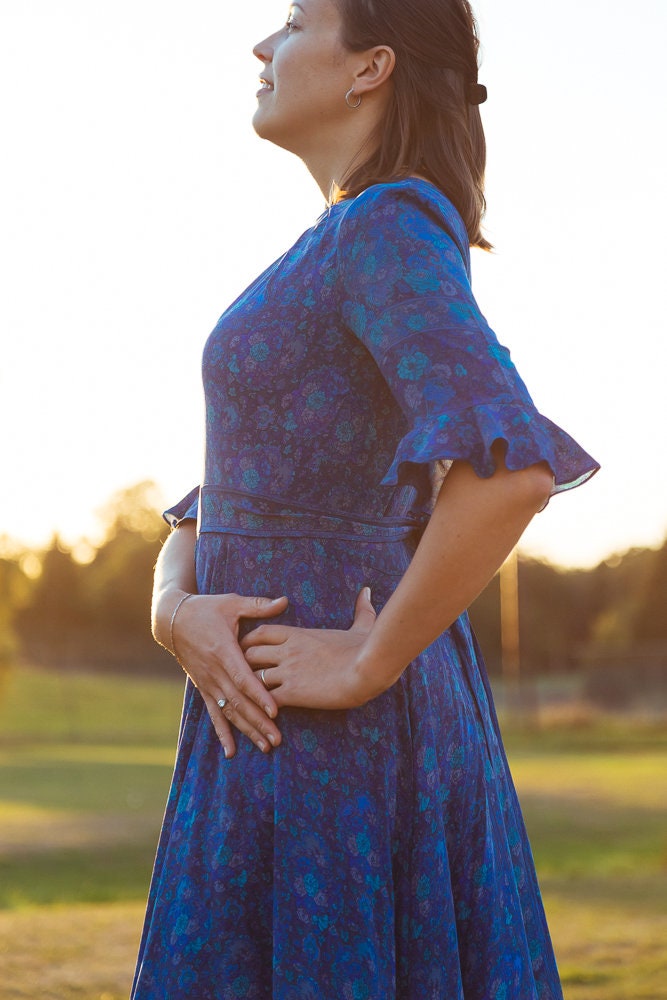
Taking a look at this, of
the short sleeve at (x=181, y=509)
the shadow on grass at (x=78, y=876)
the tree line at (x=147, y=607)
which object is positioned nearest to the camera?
the short sleeve at (x=181, y=509)

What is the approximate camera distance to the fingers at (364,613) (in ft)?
4.83

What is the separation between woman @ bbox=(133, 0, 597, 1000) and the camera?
1375mm

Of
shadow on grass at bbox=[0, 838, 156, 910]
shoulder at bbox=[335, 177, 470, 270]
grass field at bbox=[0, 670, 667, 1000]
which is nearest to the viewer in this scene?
shoulder at bbox=[335, 177, 470, 270]

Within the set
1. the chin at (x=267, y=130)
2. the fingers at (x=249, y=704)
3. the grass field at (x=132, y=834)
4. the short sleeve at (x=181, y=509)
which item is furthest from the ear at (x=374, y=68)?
the grass field at (x=132, y=834)

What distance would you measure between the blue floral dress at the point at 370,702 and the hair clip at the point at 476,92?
0.26 m

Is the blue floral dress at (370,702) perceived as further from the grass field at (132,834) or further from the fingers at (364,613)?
the grass field at (132,834)

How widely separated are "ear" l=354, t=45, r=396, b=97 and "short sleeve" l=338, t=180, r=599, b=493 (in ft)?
0.85

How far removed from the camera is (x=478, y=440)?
1337 millimetres

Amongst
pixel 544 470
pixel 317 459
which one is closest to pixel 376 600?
pixel 317 459

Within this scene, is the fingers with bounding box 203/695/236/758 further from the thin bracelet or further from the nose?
the nose

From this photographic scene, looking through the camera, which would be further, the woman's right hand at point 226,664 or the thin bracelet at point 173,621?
the thin bracelet at point 173,621

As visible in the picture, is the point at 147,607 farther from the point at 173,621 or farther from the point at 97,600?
the point at 173,621

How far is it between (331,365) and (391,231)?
0.61 feet

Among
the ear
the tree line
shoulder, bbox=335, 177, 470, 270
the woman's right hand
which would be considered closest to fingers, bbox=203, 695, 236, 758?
the woman's right hand
